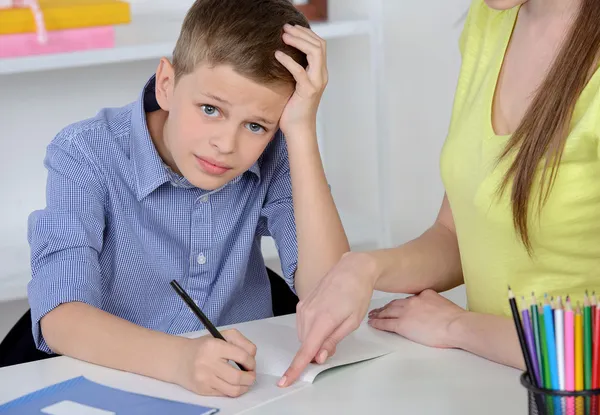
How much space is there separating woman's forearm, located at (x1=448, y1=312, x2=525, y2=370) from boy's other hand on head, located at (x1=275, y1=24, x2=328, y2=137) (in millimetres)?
419

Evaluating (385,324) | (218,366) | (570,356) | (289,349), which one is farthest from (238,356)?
(570,356)

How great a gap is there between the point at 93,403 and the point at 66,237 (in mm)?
363

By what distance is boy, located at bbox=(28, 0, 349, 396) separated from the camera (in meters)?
1.35

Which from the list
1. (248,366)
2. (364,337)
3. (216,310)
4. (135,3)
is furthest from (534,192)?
(135,3)

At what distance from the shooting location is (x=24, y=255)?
2.27 metres

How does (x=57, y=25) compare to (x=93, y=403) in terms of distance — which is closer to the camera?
(x=93, y=403)

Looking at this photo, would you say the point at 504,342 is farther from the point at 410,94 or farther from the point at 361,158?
the point at 410,94

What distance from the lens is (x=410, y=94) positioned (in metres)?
2.83

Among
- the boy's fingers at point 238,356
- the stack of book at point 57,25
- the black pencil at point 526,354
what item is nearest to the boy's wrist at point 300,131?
the boy's fingers at point 238,356

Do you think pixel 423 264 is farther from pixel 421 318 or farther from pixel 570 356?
pixel 570 356

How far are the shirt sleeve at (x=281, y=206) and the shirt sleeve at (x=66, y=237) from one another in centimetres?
29

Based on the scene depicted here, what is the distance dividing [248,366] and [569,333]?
0.48m

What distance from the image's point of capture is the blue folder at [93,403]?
3.41 ft

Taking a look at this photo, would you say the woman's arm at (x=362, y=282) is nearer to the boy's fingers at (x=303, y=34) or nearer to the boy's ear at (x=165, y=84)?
the boy's fingers at (x=303, y=34)
